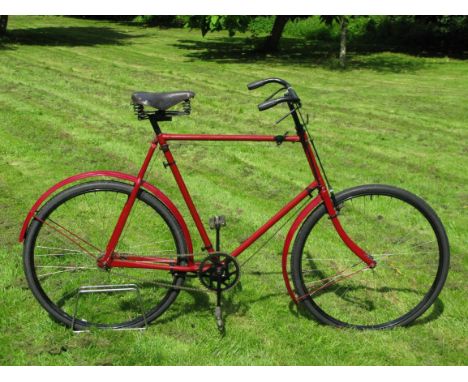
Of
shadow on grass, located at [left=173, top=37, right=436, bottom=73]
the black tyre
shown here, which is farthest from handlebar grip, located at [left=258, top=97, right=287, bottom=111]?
shadow on grass, located at [left=173, top=37, right=436, bottom=73]

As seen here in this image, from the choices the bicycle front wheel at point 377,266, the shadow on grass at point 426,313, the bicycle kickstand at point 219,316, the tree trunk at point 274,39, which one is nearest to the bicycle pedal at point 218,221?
the bicycle kickstand at point 219,316

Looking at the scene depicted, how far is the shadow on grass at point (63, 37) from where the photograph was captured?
2159 centimetres

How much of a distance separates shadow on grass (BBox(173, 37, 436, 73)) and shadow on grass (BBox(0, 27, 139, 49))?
3.28 m

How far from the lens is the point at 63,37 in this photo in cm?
2458

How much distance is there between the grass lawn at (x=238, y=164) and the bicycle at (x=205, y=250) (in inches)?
7.5

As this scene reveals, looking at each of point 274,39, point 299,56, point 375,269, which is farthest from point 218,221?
point 274,39

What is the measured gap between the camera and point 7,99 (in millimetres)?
10398

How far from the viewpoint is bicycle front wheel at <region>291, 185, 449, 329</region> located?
371cm

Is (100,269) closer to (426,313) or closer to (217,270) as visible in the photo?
(217,270)

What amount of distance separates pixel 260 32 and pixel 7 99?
21.0 meters

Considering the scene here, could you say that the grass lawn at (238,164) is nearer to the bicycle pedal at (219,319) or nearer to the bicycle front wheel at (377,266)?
the bicycle pedal at (219,319)
